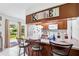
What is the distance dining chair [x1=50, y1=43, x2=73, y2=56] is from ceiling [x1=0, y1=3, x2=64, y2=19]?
74cm

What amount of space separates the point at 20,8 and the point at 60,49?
1059 millimetres

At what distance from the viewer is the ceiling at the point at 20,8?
208 cm

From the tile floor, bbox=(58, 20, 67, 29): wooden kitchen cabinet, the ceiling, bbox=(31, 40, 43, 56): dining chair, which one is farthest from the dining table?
the ceiling

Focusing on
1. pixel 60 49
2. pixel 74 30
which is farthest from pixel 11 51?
pixel 74 30

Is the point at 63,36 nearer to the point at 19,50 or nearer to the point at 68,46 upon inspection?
the point at 68,46

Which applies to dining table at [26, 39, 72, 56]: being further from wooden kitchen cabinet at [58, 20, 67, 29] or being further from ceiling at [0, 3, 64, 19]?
ceiling at [0, 3, 64, 19]

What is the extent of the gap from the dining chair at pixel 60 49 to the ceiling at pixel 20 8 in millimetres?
740

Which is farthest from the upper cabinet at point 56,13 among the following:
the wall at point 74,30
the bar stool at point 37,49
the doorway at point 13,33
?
the bar stool at point 37,49

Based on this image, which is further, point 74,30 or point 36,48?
point 36,48

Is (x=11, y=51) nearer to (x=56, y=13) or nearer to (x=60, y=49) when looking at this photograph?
(x=60, y=49)

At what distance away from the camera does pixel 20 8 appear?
2117 mm

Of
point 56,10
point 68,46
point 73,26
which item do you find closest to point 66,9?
point 56,10

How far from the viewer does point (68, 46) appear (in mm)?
2027

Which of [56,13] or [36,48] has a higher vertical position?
[56,13]
